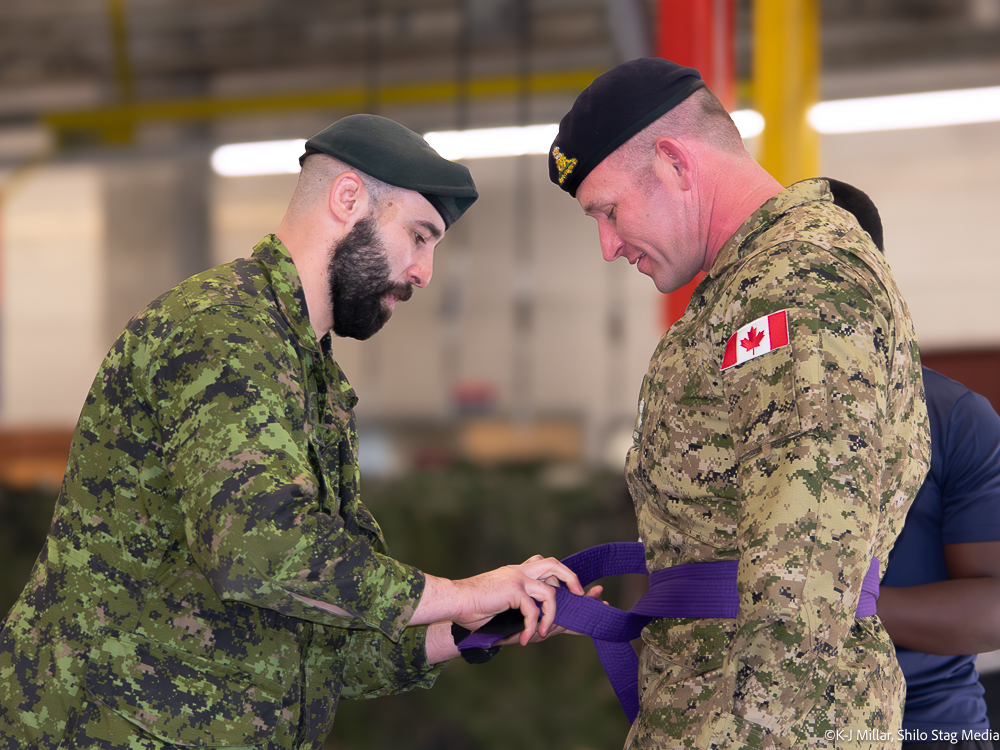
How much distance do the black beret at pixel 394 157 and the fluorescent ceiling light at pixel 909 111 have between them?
3694 mm

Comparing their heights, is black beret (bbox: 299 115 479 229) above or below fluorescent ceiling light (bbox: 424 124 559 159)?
below

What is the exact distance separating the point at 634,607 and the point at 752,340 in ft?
1.63

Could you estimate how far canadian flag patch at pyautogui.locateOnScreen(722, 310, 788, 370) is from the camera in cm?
98

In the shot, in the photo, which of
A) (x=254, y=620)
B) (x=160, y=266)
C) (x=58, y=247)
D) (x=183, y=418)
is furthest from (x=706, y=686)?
(x=58, y=247)

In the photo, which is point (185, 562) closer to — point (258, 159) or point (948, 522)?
point (948, 522)

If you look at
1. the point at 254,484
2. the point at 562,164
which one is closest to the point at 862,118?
the point at 562,164

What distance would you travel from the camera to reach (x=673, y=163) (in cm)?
125

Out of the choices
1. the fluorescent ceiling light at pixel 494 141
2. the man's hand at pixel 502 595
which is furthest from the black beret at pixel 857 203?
the fluorescent ceiling light at pixel 494 141

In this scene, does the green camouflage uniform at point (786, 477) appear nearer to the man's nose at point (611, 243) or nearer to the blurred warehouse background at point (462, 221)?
the man's nose at point (611, 243)

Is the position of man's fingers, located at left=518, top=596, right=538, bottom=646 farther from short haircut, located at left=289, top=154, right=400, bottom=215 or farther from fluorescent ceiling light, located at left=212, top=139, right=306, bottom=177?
fluorescent ceiling light, located at left=212, top=139, right=306, bottom=177

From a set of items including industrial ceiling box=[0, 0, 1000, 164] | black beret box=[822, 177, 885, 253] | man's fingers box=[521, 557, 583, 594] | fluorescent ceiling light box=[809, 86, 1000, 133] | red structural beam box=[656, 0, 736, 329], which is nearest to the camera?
man's fingers box=[521, 557, 583, 594]

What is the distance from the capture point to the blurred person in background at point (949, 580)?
1539 mm

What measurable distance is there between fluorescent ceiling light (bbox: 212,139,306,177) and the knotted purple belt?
15.1 feet

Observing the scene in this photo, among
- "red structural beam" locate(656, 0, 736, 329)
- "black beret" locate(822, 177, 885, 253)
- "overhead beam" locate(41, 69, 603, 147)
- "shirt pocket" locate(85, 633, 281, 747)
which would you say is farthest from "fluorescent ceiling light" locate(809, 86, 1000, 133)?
"shirt pocket" locate(85, 633, 281, 747)
